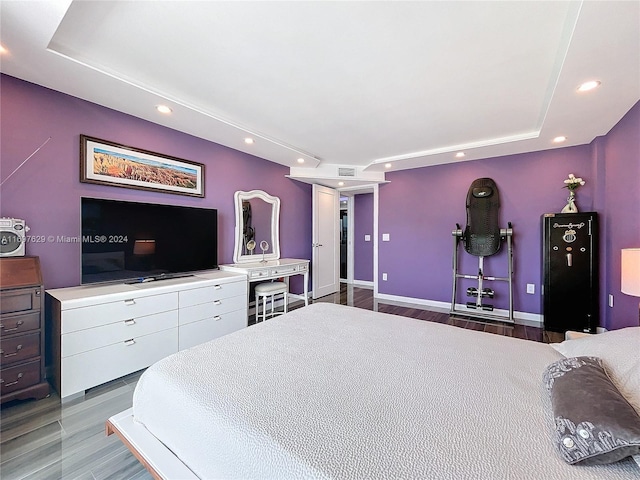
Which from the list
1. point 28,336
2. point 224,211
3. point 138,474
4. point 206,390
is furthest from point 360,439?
point 224,211

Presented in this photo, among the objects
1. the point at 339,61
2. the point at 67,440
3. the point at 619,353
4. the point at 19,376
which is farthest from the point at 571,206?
the point at 19,376

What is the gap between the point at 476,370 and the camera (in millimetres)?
1169

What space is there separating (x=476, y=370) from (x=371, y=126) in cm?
255

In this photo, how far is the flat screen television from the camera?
2188 mm

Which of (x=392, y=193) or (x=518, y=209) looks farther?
(x=392, y=193)

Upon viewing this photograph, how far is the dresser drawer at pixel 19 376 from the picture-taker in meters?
1.70

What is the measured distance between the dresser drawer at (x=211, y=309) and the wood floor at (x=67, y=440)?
1.92 ft

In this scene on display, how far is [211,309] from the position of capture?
8.73 ft

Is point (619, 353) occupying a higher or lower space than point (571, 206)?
lower

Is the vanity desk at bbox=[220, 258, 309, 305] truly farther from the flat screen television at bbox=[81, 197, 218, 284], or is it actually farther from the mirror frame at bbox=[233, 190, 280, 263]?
the flat screen television at bbox=[81, 197, 218, 284]

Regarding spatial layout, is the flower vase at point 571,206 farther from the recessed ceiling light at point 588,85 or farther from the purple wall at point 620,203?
the recessed ceiling light at point 588,85

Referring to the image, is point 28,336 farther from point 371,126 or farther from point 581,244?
point 581,244

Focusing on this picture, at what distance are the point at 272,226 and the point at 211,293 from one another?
1.65 m

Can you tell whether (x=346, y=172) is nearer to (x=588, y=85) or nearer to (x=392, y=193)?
(x=392, y=193)
